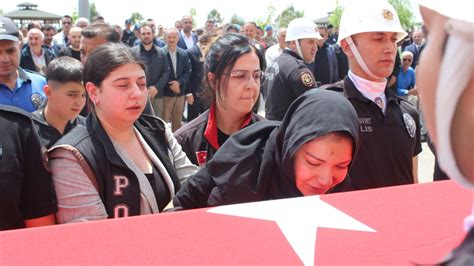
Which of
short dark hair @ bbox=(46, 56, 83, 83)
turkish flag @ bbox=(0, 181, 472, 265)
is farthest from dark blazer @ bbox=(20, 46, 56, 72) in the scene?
turkish flag @ bbox=(0, 181, 472, 265)

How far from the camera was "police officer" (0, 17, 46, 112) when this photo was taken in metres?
3.24

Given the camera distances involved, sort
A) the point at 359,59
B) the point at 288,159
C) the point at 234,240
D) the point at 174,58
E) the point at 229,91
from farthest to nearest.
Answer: the point at 174,58 → the point at 229,91 → the point at 359,59 → the point at 288,159 → the point at 234,240

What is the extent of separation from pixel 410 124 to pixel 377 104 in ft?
0.59

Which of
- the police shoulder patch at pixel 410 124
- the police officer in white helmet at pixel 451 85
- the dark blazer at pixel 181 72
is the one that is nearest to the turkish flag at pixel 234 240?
the police officer in white helmet at pixel 451 85

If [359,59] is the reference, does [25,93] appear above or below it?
below

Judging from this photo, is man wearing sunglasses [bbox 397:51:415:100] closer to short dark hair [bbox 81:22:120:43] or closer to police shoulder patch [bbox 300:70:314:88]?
police shoulder patch [bbox 300:70:314:88]

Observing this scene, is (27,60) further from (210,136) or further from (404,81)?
(404,81)

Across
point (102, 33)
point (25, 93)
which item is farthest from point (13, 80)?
point (102, 33)

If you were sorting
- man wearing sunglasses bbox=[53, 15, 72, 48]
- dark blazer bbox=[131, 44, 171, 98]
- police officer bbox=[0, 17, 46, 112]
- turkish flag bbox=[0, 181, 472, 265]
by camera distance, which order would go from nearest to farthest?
1. turkish flag bbox=[0, 181, 472, 265]
2. police officer bbox=[0, 17, 46, 112]
3. dark blazer bbox=[131, 44, 171, 98]
4. man wearing sunglasses bbox=[53, 15, 72, 48]

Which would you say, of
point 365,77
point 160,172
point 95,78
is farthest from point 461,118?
point 365,77

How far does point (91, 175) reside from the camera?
1882mm

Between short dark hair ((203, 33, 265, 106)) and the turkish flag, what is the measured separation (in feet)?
4.33

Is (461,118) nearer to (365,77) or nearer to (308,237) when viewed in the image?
(308,237)

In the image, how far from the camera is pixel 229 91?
108 inches
